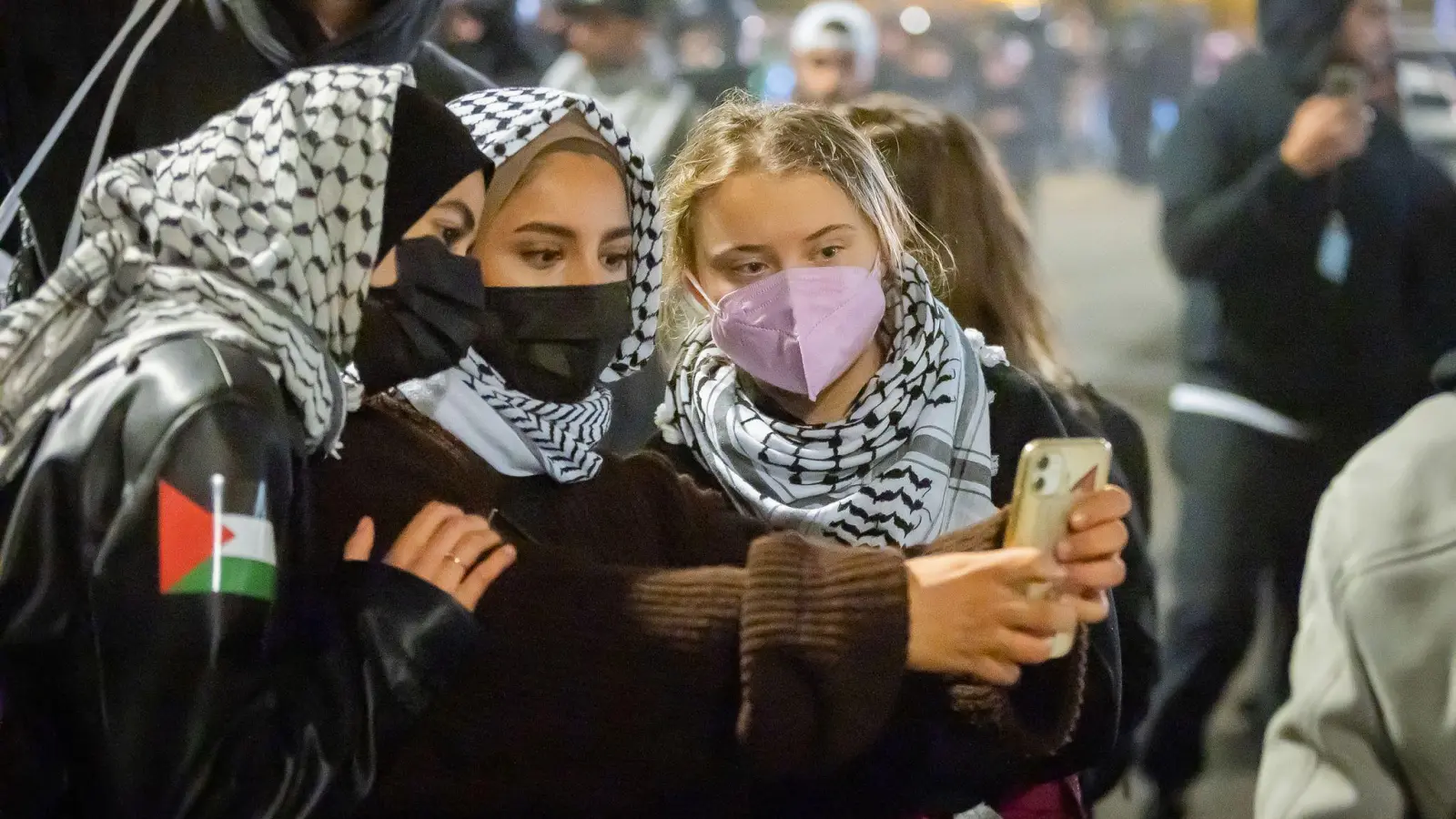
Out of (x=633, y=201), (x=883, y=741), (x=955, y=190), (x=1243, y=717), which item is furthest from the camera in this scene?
(x=1243, y=717)

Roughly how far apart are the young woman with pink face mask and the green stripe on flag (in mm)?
609

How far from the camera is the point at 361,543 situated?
1.54 meters

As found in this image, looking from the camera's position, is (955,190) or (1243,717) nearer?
(955,190)

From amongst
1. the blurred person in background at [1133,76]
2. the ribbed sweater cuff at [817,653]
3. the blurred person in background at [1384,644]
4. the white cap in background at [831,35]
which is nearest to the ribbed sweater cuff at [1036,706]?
the ribbed sweater cuff at [817,653]

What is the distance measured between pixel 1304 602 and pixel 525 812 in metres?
0.84

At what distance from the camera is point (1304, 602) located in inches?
69.1

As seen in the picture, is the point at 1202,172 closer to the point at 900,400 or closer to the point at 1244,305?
the point at 1244,305

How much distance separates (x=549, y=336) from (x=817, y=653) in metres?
0.46

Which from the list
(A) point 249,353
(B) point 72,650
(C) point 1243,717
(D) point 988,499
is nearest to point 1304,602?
(D) point 988,499

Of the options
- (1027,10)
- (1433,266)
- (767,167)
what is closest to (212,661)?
(767,167)

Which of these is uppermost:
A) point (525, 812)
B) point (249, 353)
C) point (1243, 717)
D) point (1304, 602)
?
point (249, 353)

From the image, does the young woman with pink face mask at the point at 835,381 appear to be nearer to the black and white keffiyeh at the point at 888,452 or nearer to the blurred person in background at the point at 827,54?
the black and white keffiyeh at the point at 888,452

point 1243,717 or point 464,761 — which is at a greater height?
point 464,761

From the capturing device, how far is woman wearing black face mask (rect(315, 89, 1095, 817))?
157cm
